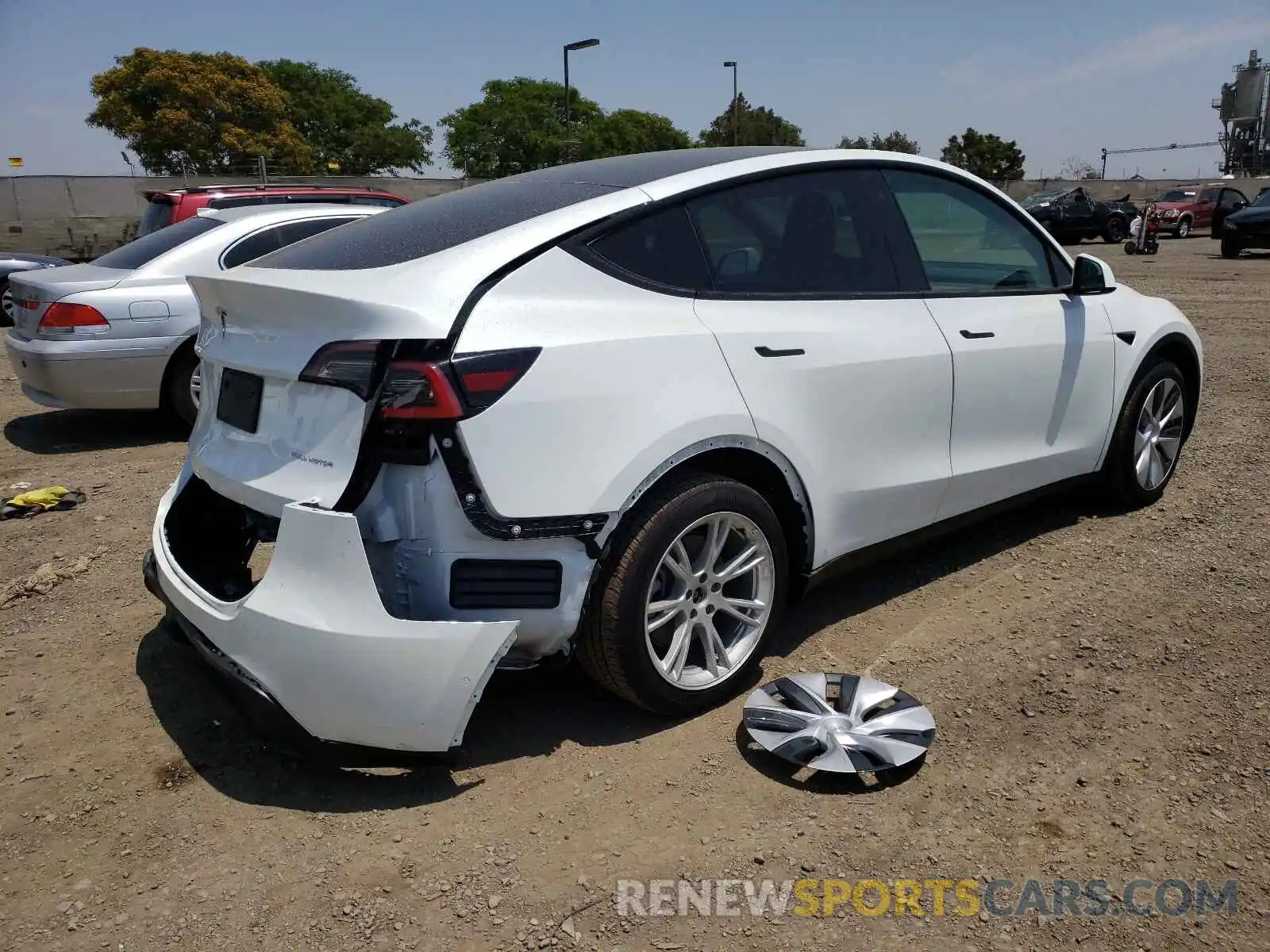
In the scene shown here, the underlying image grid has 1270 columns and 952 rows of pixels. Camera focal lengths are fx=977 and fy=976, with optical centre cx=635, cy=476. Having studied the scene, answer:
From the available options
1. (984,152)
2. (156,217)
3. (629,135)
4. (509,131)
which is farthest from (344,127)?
(156,217)

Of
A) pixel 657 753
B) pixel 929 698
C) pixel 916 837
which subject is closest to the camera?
pixel 916 837

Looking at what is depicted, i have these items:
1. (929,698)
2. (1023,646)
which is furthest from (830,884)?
(1023,646)

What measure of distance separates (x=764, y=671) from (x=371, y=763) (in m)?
1.41

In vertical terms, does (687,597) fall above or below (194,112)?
below

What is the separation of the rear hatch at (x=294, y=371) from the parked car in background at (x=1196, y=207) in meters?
29.3

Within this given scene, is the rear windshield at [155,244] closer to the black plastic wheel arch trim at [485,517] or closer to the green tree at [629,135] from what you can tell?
the black plastic wheel arch trim at [485,517]

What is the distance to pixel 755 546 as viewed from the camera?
10.1ft

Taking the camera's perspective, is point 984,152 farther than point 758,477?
Yes

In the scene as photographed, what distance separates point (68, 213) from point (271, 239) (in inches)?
778

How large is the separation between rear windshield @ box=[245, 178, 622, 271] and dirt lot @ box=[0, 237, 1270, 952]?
1.45m

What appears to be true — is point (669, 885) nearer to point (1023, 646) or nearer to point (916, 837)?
point (916, 837)

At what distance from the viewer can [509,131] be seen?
65.4 m

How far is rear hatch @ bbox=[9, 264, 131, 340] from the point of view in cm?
632

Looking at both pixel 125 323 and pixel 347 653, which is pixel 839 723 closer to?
pixel 347 653
